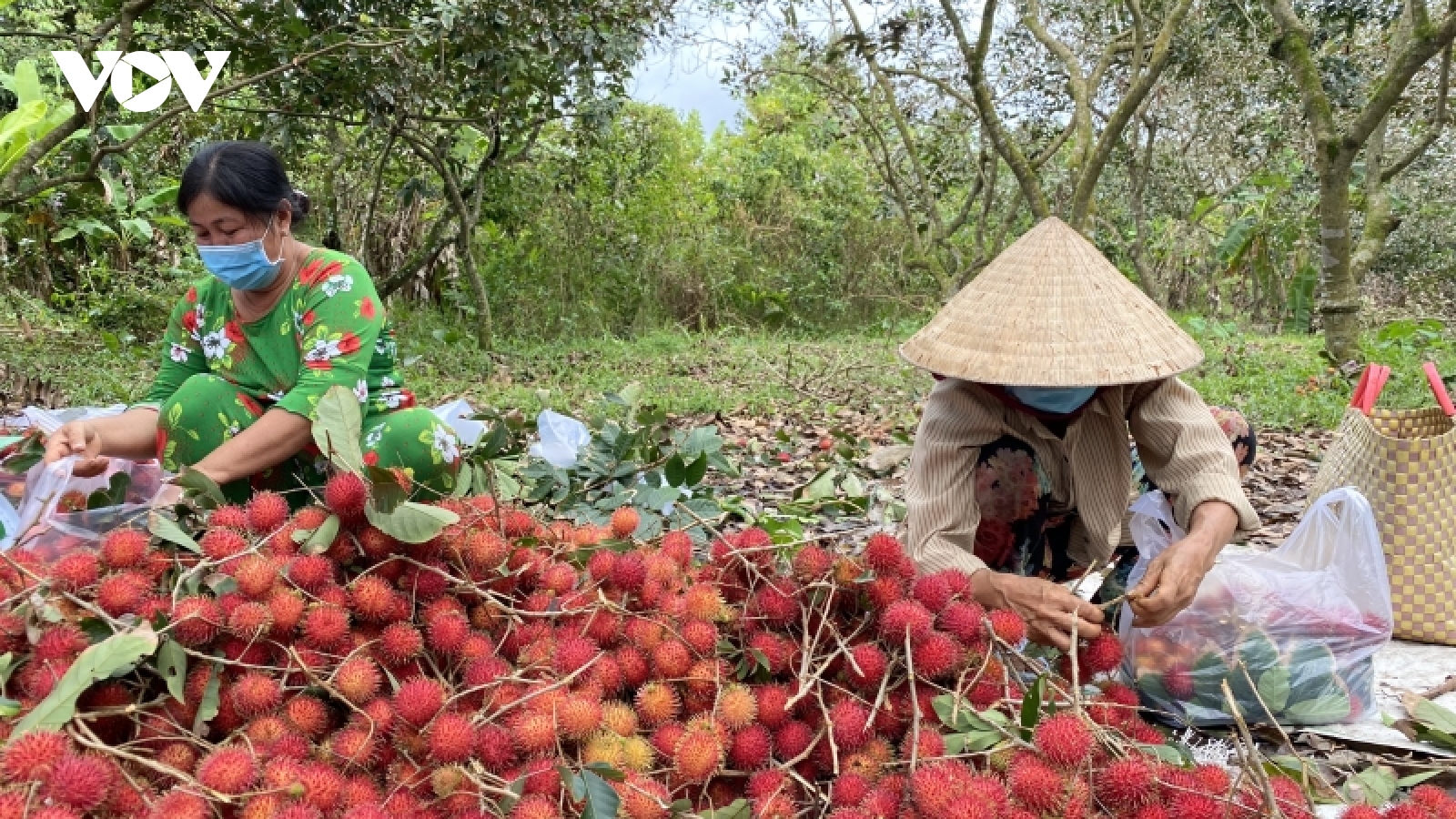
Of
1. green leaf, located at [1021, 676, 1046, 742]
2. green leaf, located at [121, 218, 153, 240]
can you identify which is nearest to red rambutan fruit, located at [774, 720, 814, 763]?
green leaf, located at [1021, 676, 1046, 742]

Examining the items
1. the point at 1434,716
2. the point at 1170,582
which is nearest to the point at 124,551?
the point at 1170,582

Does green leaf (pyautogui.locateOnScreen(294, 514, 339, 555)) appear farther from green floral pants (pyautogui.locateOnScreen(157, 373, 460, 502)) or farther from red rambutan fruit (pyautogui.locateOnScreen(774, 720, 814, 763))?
green floral pants (pyautogui.locateOnScreen(157, 373, 460, 502))

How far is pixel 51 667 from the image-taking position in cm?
98

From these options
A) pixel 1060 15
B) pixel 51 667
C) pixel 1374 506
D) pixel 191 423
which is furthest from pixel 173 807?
pixel 1060 15

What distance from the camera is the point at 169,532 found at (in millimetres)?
1169

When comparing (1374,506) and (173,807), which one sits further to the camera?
(1374,506)

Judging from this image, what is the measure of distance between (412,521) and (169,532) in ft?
0.97

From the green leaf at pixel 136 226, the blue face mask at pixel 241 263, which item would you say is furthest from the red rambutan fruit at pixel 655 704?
the green leaf at pixel 136 226

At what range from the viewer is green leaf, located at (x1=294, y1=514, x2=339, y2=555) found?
1.13 m

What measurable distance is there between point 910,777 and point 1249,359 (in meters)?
5.00

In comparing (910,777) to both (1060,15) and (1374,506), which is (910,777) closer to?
(1374,506)

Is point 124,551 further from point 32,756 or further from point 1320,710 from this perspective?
point 1320,710

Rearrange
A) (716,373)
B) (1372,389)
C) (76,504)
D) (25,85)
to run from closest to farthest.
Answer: (76,504), (1372,389), (25,85), (716,373)

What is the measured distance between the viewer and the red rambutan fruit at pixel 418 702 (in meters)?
1.00
